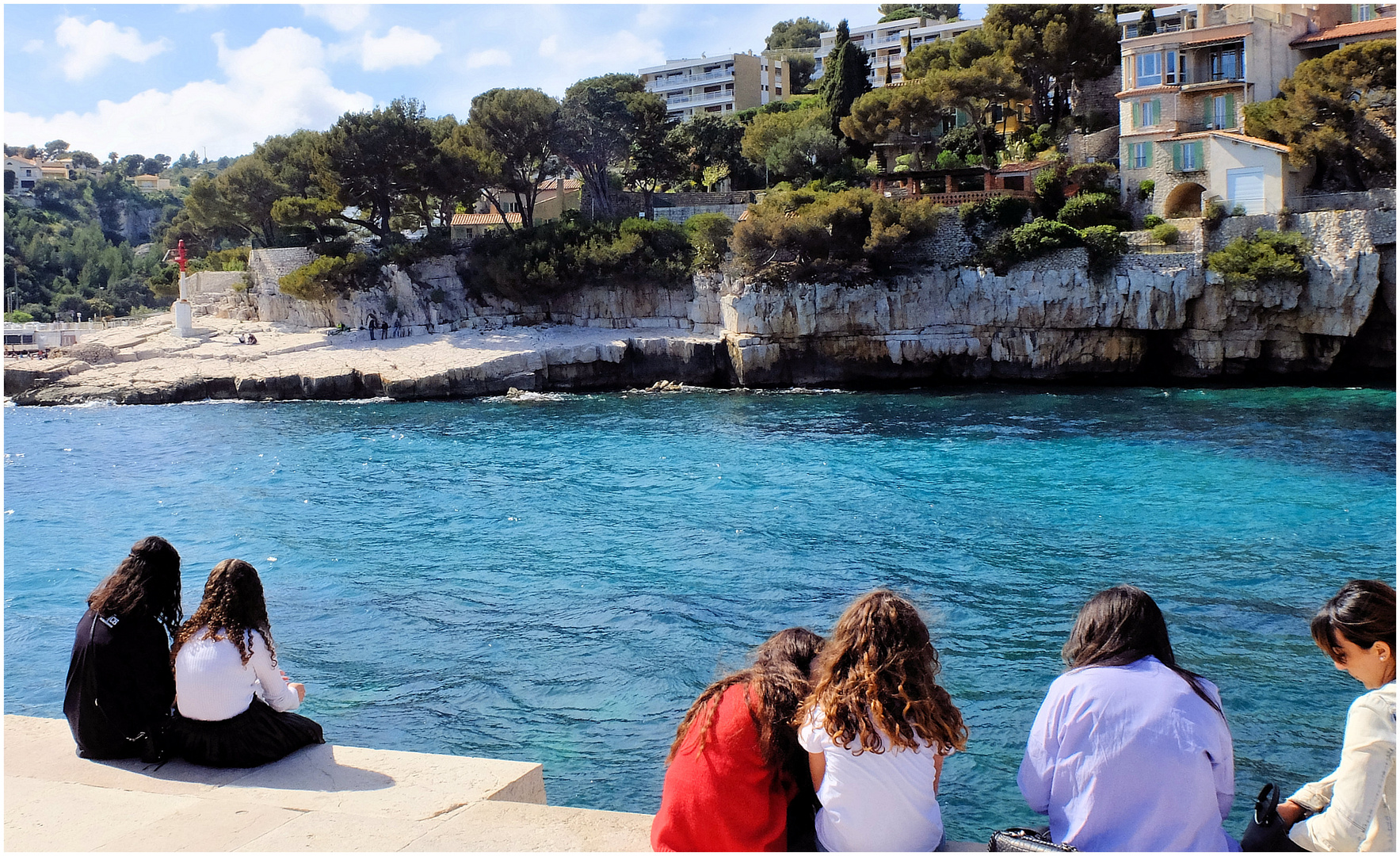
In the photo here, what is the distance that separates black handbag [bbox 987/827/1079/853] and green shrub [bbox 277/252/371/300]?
138 feet

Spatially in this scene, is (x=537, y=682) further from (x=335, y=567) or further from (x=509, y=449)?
(x=509, y=449)

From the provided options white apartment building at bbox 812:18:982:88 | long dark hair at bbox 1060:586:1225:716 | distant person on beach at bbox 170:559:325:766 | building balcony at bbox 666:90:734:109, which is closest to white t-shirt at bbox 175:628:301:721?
distant person on beach at bbox 170:559:325:766

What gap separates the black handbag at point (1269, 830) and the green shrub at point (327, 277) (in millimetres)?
42338

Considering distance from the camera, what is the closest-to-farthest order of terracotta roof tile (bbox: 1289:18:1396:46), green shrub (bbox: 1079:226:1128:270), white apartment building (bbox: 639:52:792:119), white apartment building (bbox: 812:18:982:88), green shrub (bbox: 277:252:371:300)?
1. green shrub (bbox: 1079:226:1128:270)
2. terracotta roof tile (bbox: 1289:18:1396:46)
3. green shrub (bbox: 277:252:371:300)
4. white apartment building (bbox: 812:18:982:88)
5. white apartment building (bbox: 639:52:792:119)

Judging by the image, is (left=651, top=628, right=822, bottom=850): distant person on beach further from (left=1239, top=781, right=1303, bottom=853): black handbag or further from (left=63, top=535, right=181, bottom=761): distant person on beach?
(left=63, top=535, right=181, bottom=761): distant person on beach

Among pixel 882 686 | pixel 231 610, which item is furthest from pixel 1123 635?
pixel 231 610

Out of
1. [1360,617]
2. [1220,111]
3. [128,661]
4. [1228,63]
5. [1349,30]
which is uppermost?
[1349,30]

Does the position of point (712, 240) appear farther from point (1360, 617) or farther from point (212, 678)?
point (1360, 617)

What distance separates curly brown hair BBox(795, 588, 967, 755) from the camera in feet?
12.8

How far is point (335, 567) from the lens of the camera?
46.0ft

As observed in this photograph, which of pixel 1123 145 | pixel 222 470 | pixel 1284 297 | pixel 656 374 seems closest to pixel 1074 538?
pixel 222 470

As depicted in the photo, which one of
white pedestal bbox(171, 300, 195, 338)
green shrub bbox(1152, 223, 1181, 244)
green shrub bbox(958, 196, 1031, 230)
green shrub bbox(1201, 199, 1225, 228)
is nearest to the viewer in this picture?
green shrub bbox(1201, 199, 1225, 228)

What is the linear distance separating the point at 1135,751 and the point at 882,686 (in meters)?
1.04

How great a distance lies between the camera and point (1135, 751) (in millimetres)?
3973
